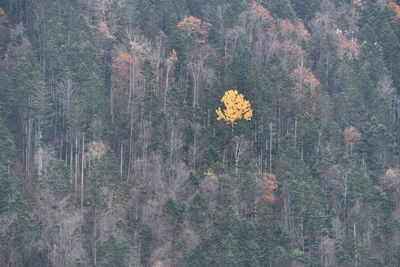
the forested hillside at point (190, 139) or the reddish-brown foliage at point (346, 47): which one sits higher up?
the reddish-brown foliage at point (346, 47)

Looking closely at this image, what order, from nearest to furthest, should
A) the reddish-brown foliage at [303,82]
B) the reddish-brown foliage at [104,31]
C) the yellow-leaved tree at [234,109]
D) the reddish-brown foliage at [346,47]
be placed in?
1. the yellow-leaved tree at [234,109]
2. the reddish-brown foliage at [303,82]
3. the reddish-brown foliage at [104,31]
4. the reddish-brown foliage at [346,47]

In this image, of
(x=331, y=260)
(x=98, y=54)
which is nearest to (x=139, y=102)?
(x=98, y=54)

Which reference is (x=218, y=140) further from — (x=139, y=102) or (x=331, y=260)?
(x=331, y=260)

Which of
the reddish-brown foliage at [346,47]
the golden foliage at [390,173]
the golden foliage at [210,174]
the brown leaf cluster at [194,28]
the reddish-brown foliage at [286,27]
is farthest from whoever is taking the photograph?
the reddish-brown foliage at [286,27]

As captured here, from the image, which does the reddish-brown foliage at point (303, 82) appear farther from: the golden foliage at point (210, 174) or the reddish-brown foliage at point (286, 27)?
the golden foliage at point (210, 174)

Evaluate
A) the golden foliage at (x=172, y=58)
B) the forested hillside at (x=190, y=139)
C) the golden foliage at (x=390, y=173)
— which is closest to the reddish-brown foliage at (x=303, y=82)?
the forested hillside at (x=190, y=139)
